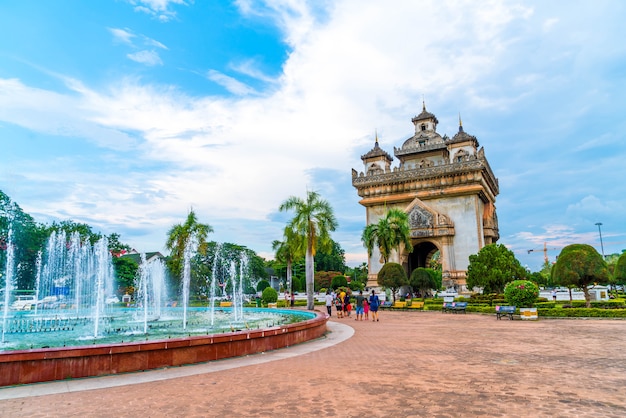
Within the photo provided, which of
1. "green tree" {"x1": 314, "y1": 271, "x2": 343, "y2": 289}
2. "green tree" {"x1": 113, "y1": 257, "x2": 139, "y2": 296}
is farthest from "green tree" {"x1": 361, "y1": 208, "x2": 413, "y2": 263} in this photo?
"green tree" {"x1": 113, "y1": 257, "x2": 139, "y2": 296}

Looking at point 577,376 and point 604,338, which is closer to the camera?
point 577,376

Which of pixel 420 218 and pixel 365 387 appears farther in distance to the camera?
pixel 420 218

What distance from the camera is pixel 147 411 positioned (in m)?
5.82

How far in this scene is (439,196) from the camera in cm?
4488

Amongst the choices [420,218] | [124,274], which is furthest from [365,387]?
[124,274]

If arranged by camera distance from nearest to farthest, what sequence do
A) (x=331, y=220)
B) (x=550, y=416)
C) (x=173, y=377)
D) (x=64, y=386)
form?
(x=550, y=416), (x=64, y=386), (x=173, y=377), (x=331, y=220)

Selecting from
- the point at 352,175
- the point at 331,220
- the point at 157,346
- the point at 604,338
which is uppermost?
the point at 352,175

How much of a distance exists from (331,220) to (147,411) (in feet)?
74.2

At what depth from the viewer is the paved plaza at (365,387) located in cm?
578

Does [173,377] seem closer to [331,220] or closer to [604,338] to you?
[604,338]

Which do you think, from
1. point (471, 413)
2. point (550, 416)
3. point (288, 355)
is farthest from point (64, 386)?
point (550, 416)

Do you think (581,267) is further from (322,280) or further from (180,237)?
(322,280)

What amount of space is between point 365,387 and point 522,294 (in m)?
17.0

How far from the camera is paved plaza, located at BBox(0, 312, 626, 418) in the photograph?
578 cm
